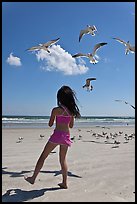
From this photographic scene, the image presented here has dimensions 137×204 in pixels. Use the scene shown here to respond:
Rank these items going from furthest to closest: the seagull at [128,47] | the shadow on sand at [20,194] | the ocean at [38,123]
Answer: the ocean at [38,123] → the seagull at [128,47] → the shadow on sand at [20,194]

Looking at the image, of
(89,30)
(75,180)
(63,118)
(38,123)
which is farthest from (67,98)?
(38,123)

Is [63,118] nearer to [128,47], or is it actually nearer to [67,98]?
[67,98]

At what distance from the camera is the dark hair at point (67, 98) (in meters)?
4.71

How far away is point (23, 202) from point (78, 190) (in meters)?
0.87

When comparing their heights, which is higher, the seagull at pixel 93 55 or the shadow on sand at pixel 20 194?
the seagull at pixel 93 55

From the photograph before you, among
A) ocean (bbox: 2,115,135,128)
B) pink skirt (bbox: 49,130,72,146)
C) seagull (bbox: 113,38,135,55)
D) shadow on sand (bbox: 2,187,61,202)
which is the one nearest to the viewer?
shadow on sand (bbox: 2,187,61,202)

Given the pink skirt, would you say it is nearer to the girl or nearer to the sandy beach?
the girl

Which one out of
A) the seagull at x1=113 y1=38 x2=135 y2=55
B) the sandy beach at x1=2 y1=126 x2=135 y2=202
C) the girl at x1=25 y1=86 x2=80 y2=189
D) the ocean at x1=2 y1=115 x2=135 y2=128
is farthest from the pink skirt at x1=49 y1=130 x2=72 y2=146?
the ocean at x1=2 y1=115 x2=135 y2=128

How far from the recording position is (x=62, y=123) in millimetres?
4699

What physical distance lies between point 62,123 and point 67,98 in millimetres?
385

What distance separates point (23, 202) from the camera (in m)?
4.01

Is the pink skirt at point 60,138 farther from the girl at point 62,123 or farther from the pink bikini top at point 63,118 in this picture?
the pink bikini top at point 63,118

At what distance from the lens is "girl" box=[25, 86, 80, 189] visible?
4.65 m

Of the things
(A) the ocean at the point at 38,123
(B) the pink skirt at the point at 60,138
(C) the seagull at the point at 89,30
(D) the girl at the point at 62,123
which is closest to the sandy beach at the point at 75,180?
(D) the girl at the point at 62,123
